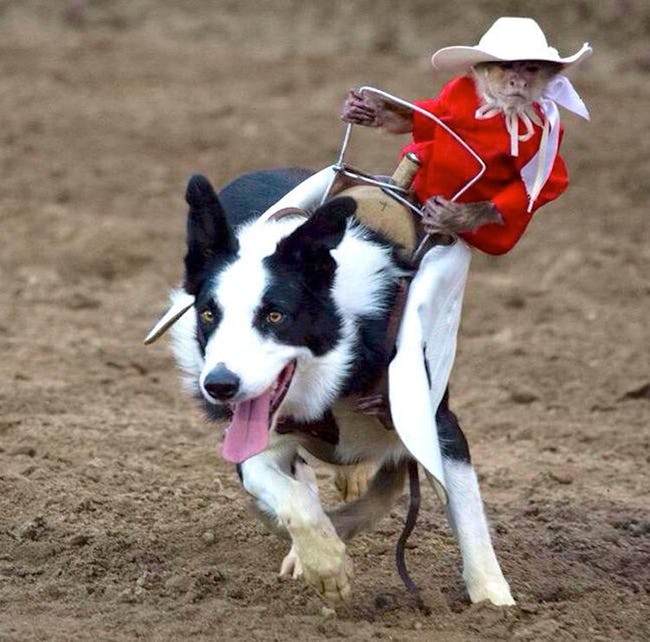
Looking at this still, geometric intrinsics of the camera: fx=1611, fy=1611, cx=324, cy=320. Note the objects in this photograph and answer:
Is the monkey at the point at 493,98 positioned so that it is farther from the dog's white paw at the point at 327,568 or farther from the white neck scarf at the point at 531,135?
the dog's white paw at the point at 327,568

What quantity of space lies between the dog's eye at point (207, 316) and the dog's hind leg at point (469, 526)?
3.05ft

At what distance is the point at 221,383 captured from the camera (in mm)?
4504

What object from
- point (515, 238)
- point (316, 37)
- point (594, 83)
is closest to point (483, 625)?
point (515, 238)

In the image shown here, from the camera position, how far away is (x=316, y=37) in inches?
624

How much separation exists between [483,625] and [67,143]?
8709 mm

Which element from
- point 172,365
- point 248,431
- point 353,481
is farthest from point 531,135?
point 172,365

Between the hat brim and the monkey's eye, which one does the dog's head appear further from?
the hat brim

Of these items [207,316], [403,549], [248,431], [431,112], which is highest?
[431,112]

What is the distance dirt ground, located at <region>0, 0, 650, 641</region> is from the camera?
17.2 feet

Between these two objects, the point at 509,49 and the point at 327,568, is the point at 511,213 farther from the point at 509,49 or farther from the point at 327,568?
the point at 327,568

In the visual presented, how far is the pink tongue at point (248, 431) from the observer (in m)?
4.73

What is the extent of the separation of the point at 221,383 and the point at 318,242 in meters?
0.60

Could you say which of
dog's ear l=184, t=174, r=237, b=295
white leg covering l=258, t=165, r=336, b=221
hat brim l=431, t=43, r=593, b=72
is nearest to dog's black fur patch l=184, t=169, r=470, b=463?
dog's ear l=184, t=174, r=237, b=295

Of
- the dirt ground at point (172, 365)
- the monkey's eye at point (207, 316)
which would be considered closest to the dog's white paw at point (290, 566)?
the dirt ground at point (172, 365)
